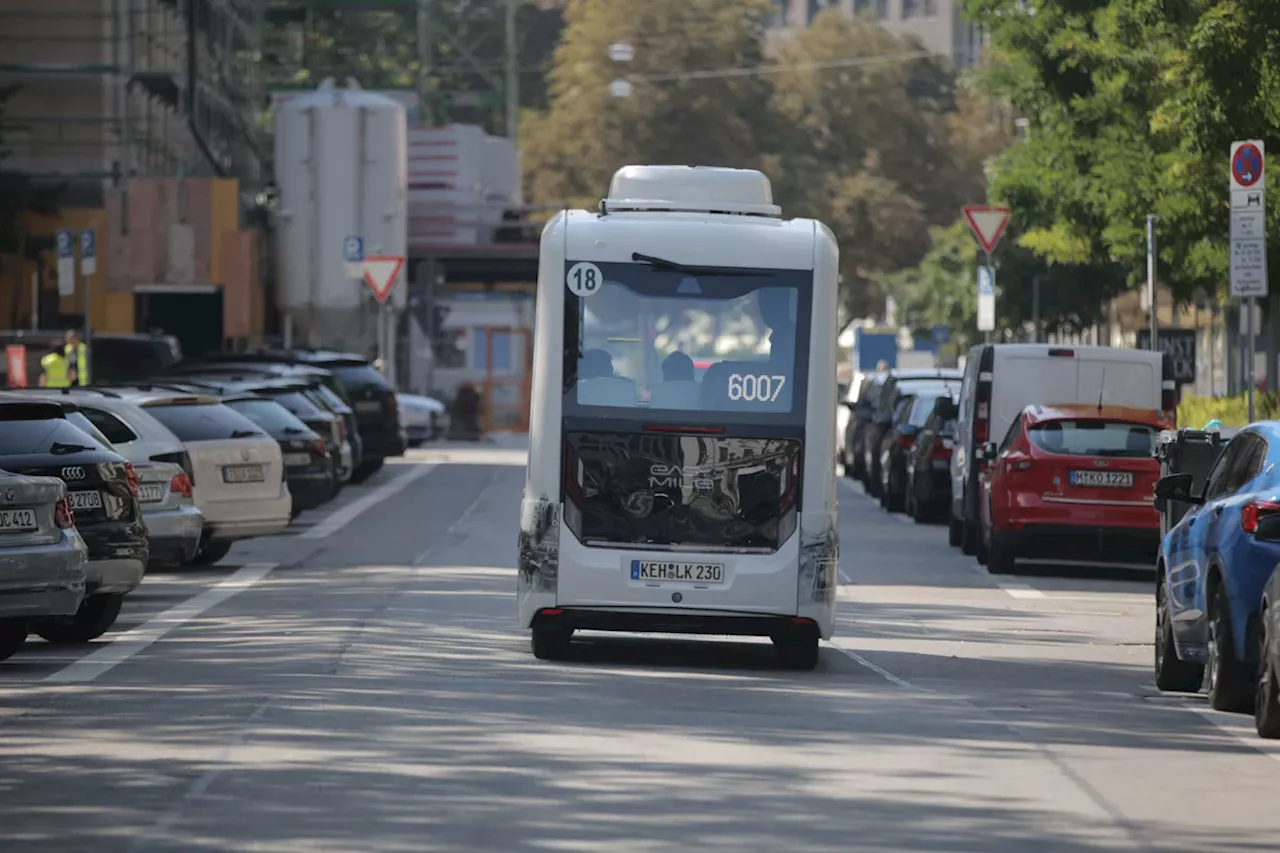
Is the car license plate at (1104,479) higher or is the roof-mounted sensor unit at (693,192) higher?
the roof-mounted sensor unit at (693,192)

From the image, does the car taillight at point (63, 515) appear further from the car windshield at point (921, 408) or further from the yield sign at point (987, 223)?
the yield sign at point (987, 223)

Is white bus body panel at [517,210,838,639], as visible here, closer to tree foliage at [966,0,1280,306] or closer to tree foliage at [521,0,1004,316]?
tree foliage at [966,0,1280,306]

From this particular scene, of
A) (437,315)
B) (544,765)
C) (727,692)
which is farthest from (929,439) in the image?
(437,315)

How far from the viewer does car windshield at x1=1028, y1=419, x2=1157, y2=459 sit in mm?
25562

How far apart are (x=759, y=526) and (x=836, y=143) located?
83092mm

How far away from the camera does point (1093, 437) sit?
2569 cm

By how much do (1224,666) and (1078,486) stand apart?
10736 millimetres

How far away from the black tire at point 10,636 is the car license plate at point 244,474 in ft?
26.7

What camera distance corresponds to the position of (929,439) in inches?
1324

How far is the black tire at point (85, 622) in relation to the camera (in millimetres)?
18406

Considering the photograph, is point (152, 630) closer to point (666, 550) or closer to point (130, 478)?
point (130, 478)

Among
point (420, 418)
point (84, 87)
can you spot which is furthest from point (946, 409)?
point (84, 87)

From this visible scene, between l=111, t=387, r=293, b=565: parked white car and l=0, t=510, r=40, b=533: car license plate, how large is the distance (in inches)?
331

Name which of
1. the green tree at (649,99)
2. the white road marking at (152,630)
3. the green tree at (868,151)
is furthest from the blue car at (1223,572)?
the green tree at (868,151)
